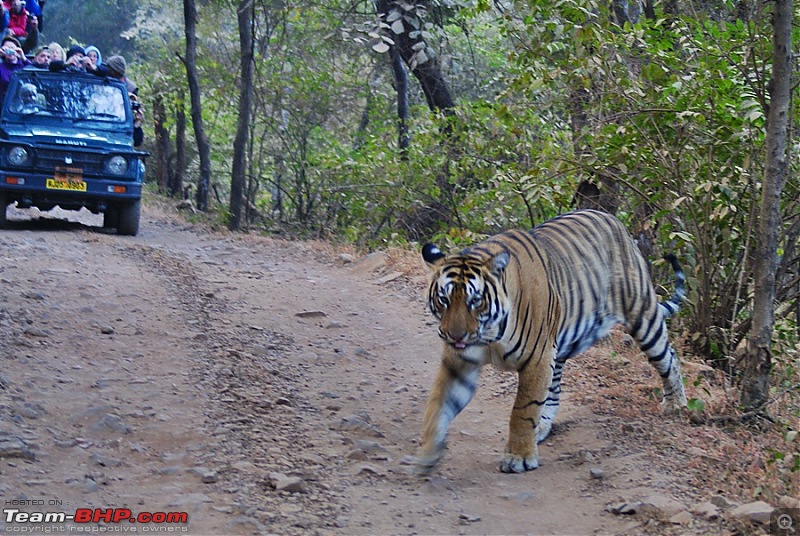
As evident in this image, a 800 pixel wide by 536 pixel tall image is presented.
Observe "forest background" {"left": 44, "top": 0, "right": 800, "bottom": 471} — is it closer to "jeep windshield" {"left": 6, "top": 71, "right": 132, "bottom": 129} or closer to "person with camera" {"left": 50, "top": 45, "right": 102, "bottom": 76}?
"jeep windshield" {"left": 6, "top": 71, "right": 132, "bottom": 129}

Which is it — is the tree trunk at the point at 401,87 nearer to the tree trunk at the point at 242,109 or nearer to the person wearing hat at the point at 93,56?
the tree trunk at the point at 242,109

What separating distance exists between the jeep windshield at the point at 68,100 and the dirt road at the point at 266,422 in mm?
4721

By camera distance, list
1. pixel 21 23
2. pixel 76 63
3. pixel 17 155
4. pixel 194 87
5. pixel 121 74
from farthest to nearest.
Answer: pixel 194 87 → pixel 21 23 → pixel 121 74 → pixel 76 63 → pixel 17 155

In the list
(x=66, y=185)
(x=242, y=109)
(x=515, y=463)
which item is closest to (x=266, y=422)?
(x=515, y=463)

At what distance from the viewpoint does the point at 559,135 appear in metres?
10.3

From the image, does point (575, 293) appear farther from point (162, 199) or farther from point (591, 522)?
point (162, 199)

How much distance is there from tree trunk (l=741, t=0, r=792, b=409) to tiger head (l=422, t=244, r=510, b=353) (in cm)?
174

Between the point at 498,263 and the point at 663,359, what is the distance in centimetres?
168

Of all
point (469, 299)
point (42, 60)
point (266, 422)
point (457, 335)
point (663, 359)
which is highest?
point (42, 60)

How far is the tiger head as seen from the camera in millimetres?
4672

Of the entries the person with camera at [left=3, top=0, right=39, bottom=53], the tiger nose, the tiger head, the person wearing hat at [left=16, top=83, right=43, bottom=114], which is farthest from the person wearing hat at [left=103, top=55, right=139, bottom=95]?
the tiger nose

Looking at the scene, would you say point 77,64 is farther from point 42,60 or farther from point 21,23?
point 21,23

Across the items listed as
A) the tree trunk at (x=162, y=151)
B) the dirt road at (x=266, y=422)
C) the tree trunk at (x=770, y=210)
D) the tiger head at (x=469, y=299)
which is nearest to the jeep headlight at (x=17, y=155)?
the dirt road at (x=266, y=422)

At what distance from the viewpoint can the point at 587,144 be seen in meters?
8.10
